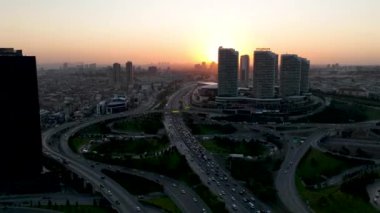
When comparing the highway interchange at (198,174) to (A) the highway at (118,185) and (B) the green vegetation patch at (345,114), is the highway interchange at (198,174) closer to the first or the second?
(A) the highway at (118,185)

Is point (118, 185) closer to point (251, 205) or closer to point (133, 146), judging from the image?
point (133, 146)

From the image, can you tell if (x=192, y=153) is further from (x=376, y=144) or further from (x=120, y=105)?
(x=120, y=105)

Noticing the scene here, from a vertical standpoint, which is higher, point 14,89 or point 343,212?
point 14,89

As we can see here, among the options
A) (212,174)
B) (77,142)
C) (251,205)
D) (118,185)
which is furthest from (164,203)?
(77,142)

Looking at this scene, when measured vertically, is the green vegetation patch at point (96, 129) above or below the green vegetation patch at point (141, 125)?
below

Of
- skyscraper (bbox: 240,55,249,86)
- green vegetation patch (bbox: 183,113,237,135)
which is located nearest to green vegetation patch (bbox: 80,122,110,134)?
green vegetation patch (bbox: 183,113,237,135)

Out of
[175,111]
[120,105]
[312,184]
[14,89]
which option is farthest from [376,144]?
[120,105]

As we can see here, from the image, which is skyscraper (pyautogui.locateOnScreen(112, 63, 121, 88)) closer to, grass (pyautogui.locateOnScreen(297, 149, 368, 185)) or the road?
the road

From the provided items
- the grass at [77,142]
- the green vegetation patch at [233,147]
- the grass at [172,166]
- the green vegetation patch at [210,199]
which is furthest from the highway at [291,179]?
the grass at [77,142]
